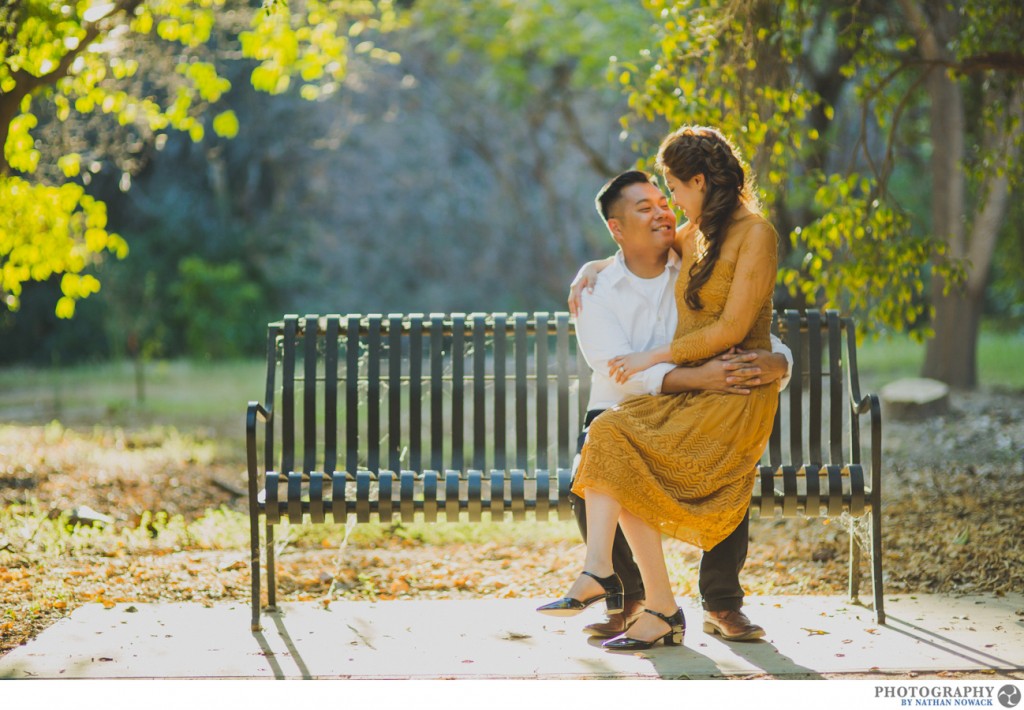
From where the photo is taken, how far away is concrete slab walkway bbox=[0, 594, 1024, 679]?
146 inches

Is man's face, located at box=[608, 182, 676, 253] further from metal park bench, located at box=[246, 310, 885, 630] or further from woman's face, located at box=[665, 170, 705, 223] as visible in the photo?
metal park bench, located at box=[246, 310, 885, 630]

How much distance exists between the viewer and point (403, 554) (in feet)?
19.6

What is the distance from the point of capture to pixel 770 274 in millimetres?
3945

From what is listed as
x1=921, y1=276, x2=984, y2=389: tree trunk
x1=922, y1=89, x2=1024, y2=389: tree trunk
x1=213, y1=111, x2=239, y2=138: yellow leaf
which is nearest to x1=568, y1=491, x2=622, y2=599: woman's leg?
x1=213, y1=111, x2=239, y2=138: yellow leaf

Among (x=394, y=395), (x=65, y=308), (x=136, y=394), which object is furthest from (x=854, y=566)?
(x=136, y=394)

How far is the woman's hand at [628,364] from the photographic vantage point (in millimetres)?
4047

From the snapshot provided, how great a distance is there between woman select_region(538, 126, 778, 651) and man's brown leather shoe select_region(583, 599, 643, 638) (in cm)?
4

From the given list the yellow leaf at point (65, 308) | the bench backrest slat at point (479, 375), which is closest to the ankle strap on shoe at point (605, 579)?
the bench backrest slat at point (479, 375)

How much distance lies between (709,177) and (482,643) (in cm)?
179

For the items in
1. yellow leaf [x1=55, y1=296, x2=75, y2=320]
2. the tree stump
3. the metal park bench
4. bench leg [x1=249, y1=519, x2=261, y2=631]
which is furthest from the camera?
the tree stump

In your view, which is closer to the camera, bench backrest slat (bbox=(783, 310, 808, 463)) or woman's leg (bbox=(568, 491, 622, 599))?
woman's leg (bbox=(568, 491, 622, 599))

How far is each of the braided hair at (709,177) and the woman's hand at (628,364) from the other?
249mm

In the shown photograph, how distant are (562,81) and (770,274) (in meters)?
12.7

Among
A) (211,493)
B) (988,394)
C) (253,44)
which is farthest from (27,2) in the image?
(988,394)
